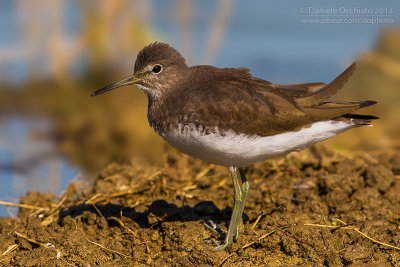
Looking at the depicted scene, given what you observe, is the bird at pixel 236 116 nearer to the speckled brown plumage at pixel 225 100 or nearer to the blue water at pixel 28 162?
the speckled brown plumage at pixel 225 100

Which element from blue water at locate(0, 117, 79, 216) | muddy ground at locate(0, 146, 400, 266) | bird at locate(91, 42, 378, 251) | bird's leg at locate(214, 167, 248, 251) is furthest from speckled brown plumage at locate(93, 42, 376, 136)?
blue water at locate(0, 117, 79, 216)

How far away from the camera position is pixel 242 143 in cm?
468

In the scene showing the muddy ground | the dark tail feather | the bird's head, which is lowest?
the muddy ground

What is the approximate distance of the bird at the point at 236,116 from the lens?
15.3 ft

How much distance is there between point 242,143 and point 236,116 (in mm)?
257

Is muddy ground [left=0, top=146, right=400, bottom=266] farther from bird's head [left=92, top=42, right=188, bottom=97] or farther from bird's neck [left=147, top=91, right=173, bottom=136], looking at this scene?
bird's head [left=92, top=42, right=188, bottom=97]

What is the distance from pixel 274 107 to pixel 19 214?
332 cm

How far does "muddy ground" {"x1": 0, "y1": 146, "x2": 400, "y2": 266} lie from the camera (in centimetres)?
457

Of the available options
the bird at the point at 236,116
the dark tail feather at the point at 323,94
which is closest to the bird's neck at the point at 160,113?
the bird at the point at 236,116

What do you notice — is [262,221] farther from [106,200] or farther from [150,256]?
[106,200]

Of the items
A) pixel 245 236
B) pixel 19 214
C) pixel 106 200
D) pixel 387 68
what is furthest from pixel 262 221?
pixel 387 68

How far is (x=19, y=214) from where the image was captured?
20.0 feet

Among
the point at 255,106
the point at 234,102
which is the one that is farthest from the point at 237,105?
the point at 255,106

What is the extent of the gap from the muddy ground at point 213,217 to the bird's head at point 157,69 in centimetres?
119
